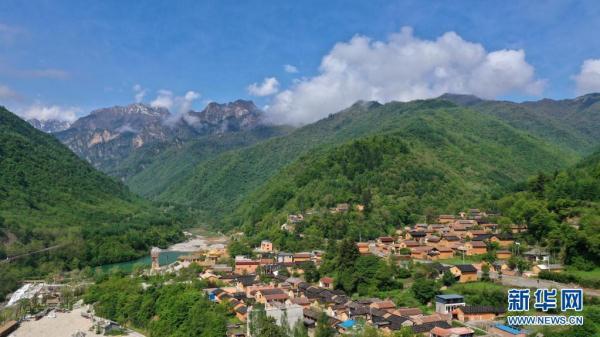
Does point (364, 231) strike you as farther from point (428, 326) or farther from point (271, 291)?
point (428, 326)

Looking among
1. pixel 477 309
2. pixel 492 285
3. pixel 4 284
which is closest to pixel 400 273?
pixel 492 285

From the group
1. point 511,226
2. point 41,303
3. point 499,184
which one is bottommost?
point 41,303

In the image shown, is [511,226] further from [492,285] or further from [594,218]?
[492,285]

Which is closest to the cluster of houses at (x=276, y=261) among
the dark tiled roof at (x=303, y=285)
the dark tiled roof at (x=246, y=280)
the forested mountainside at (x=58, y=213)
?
the dark tiled roof at (x=246, y=280)

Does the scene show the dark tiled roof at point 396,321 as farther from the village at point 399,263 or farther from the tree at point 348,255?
the tree at point 348,255

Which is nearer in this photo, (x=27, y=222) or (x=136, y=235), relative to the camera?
(x=27, y=222)

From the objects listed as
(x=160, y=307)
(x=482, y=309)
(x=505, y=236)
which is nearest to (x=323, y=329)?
(x=482, y=309)

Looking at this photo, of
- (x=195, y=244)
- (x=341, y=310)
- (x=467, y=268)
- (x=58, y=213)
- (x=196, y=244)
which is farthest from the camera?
(x=195, y=244)

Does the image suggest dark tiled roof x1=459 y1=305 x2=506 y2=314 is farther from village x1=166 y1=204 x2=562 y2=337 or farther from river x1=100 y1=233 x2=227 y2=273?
river x1=100 y1=233 x2=227 y2=273
